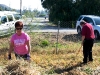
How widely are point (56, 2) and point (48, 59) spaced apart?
1060 inches

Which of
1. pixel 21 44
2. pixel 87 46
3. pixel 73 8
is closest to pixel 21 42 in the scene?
pixel 21 44

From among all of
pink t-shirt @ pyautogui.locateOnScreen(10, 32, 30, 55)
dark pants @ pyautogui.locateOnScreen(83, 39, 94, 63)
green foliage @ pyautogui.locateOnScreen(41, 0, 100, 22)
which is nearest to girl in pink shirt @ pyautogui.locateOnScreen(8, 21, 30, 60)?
pink t-shirt @ pyautogui.locateOnScreen(10, 32, 30, 55)

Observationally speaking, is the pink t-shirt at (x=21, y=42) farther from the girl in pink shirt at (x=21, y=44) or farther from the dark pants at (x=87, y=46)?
the dark pants at (x=87, y=46)

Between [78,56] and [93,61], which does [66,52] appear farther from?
[93,61]

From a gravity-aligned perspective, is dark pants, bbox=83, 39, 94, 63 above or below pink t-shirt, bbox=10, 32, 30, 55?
below

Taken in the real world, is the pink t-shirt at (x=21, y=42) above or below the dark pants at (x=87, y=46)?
above

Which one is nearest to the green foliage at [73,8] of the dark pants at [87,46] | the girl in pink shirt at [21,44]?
the dark pants at [87,46]

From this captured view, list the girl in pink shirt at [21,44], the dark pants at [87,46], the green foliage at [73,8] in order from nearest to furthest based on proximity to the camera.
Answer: the girl in pink shirt at [21,44]
the dark pants at [87,46]
the green foliage at [73,8]

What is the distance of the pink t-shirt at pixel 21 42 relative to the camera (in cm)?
646

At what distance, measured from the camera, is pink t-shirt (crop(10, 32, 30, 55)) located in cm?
646

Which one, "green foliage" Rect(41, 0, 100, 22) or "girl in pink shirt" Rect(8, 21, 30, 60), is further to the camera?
"green foliage" Rect(41, 0, 100, 22)

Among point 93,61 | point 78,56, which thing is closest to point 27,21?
point 78,56

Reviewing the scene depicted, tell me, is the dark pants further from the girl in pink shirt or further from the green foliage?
the green foliage

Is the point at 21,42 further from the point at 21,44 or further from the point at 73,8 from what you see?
the point at 73,8
